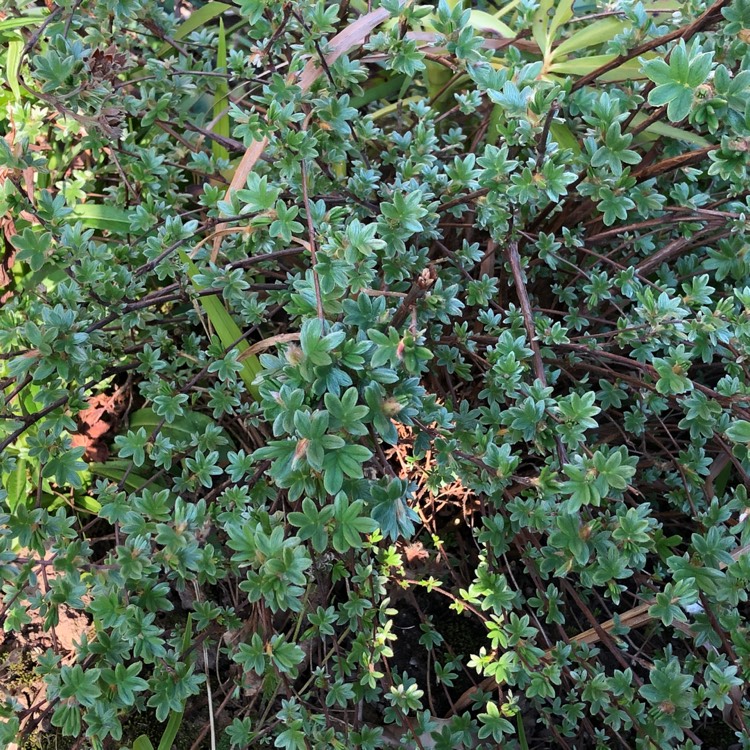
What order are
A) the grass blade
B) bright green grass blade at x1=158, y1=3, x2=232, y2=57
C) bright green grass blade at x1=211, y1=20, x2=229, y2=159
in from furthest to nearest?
1. bright green grass blade at x1=158, y1=3, x2=232, y2=57
2. bright green grass blade at x1=211, y1=20, x2=229, y2=159
3. the grass blade

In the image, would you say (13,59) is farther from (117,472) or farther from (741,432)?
(741,432)

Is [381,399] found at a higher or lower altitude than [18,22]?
lower

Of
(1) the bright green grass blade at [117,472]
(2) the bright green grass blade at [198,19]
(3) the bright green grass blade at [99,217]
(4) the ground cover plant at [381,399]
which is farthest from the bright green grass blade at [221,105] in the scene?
(1) the bright green grass blade at [117,472]

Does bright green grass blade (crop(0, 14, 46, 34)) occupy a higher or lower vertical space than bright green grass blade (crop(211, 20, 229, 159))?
higher

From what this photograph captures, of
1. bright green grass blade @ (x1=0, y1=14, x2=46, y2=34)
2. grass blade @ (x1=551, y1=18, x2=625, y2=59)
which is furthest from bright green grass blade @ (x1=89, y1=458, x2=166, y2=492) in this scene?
grass blade @ (x1=551, y1=18, x2=625, y2=59)

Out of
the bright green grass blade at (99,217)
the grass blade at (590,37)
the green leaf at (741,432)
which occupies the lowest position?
the green leaf at (741,432)

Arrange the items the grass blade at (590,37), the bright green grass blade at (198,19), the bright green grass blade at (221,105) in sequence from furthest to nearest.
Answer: the bright green grass blade at (198,19) < the bright green grass blade at (221,105) < the grass blade at (590,37)

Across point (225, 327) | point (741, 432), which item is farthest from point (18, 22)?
point (741, 432)

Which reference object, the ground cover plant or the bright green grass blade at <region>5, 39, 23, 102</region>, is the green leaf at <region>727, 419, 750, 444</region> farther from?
the bright green grass blade at <region>5, 39, 23, 102</region>

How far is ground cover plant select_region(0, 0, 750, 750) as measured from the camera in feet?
2.97

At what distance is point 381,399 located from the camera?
81cm

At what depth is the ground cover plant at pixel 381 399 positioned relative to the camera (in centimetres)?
91

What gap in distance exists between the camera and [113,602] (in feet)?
3.14

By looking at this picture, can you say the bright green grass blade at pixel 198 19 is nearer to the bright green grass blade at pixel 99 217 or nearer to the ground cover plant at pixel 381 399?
the ground cover plant at pixel 381 399
